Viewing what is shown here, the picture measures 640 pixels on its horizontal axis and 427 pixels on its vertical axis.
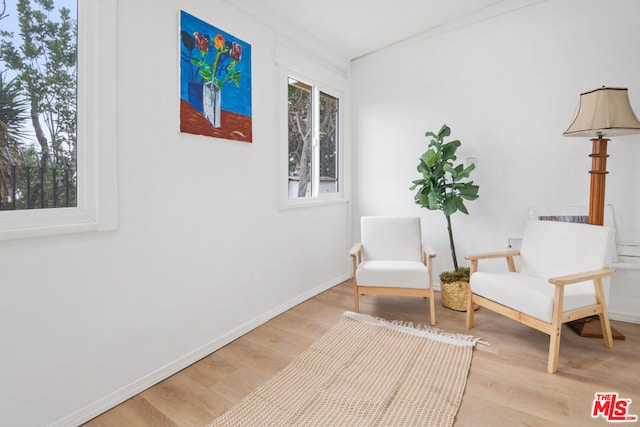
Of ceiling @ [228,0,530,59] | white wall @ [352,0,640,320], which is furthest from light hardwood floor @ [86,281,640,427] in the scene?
ceiling @ [228,0,530,59]

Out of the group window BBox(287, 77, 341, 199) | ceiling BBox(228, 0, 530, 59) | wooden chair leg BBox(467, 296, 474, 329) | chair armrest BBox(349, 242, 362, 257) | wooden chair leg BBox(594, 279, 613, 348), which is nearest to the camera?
wooden chair leg BBox(594, 279, 613, 348)

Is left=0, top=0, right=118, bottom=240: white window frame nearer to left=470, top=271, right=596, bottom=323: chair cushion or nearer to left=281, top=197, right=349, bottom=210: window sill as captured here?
left=281, top=197, right=349, bottom=210: window sill

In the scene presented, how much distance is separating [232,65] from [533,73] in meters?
2.58

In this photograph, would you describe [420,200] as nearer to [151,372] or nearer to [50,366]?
[151,372]

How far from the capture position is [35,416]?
154cm

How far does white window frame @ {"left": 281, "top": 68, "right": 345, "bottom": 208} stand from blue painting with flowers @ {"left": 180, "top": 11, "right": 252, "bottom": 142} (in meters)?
0.47

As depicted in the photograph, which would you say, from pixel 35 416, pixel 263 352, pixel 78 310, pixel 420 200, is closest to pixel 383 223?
pixel 420 200

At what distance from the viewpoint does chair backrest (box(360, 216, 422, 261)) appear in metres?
3.20

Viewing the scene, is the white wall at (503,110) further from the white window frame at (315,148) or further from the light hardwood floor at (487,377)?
the light hardwood floor at (487,377)

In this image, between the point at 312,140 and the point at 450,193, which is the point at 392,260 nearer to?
the point at 450,193

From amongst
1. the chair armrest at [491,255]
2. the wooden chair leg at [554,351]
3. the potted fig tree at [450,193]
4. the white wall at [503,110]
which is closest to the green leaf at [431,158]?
the potted fig tree at [450,193]

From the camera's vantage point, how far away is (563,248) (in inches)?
99.0

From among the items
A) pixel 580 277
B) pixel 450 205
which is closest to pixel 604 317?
pixel 580 277

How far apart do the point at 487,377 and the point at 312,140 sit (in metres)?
2.56
